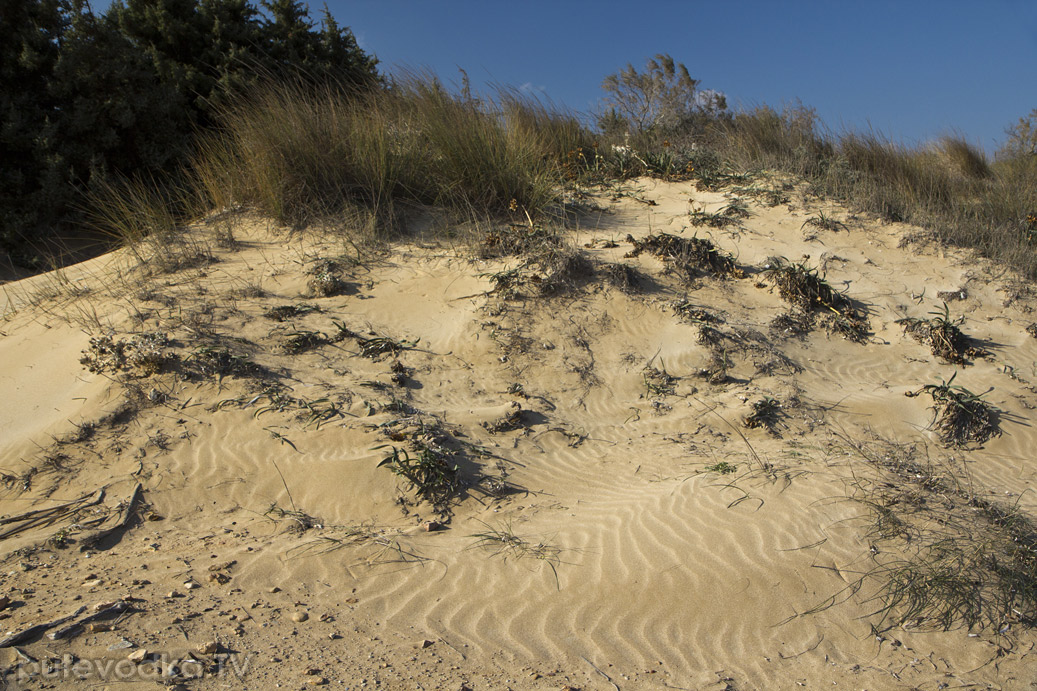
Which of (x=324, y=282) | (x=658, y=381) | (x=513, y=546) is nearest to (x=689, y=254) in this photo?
(x=658, y=381)

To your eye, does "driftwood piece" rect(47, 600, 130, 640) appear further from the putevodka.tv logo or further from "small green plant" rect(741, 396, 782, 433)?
"small green plant" rect(741, 396, 782, 433)

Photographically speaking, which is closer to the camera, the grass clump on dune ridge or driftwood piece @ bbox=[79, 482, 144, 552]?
driftwood piece @ bbox=[79, 482, 144, 552]

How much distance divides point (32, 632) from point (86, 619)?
0.17 m

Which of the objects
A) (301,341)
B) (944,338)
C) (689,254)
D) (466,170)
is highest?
(466,170)

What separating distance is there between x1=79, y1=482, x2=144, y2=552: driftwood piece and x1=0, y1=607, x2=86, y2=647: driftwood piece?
28.9 inches

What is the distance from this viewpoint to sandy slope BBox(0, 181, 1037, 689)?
2.80 metres

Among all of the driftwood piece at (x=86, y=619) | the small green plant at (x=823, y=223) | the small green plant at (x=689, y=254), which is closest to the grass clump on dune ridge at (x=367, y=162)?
the small green plant at (x=689, y=254)

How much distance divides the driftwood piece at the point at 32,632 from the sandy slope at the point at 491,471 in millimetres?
72

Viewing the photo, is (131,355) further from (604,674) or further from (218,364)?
(604,674)

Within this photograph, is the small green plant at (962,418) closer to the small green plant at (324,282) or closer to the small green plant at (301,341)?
the small green plant at (301,341)

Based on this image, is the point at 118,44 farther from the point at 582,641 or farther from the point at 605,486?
the point at 582,641

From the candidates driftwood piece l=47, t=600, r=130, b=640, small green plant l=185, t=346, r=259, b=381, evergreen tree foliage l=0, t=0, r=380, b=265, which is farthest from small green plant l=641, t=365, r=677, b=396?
evergreen tree foliage l=0, t=0, r=380, b=265

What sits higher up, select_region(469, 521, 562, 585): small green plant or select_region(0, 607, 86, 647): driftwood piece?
select_region(0, 607, 86, 647): driftwood piece

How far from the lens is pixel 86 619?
268cm
